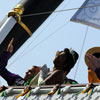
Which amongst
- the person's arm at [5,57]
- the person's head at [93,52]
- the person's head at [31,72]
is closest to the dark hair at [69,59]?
the person's head at [93,52]

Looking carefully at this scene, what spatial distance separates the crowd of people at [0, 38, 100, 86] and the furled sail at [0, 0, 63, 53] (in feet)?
7.34

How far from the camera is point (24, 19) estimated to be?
39.5ft

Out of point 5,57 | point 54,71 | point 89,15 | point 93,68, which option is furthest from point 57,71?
point 89,15

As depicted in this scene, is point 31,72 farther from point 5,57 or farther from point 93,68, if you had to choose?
point 93,68

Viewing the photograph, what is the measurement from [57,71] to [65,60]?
25.9 inches

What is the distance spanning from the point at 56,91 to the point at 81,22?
4.48 metres

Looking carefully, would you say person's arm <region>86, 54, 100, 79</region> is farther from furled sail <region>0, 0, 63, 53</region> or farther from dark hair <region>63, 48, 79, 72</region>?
furled sail <region>0, 0, 63, 53</region>

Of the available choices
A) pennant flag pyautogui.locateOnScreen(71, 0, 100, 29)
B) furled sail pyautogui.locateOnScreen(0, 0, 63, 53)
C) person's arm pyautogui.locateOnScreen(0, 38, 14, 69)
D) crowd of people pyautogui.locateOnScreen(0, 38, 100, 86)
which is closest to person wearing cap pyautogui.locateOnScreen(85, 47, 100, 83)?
crowd of people pyautogui.locateOnScreen(0, 38, 100, 86)

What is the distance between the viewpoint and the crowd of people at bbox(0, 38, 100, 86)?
7828 mm

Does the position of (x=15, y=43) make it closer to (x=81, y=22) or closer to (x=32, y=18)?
(x=32, y=18)

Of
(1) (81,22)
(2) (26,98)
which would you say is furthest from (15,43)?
(2) (26,98)

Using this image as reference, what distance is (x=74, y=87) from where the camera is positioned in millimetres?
7305

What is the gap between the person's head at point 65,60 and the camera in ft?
27.9

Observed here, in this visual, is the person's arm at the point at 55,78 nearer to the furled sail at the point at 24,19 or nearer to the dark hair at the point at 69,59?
the dark hair at the point at 69,59
